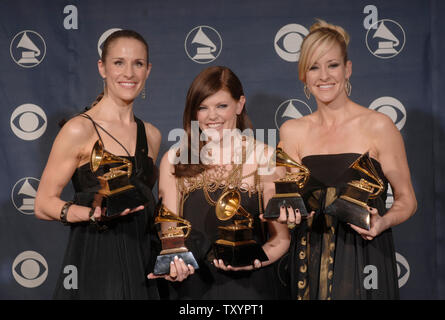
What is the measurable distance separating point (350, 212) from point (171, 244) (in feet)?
3.24

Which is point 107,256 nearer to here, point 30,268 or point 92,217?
point 92,217

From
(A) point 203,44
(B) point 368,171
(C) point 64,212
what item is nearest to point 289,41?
(A) point 203,44

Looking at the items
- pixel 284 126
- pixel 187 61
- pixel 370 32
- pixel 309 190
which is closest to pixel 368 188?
pixel 309 190

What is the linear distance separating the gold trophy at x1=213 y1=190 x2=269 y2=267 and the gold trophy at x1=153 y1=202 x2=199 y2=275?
0.17 meters

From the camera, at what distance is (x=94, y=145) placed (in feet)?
8.77

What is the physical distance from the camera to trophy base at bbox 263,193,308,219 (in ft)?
8.52

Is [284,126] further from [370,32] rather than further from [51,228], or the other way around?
[51,228]

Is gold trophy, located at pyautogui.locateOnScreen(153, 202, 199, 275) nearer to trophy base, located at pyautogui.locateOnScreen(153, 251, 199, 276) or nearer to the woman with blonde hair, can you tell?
trophy base, located at pyautogui.locateOnScreen(153, 251, 199, 276)

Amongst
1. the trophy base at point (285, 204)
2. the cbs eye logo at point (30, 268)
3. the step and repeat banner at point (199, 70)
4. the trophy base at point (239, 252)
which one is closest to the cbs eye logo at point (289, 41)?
Answer: the step and repeat banner at point (199, 70)

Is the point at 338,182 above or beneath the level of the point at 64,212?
above

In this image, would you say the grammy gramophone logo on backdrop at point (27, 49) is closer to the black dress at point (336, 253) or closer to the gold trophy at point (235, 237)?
the gold trophy at point (235, 237)

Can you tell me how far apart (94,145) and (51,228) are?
1.38m

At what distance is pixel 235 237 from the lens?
265cm

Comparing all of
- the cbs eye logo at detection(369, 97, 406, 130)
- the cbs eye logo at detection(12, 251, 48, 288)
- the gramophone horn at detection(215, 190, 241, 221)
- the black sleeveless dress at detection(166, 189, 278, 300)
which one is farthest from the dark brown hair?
the cbs eye logo at detection(12, 251, 48, 288)
